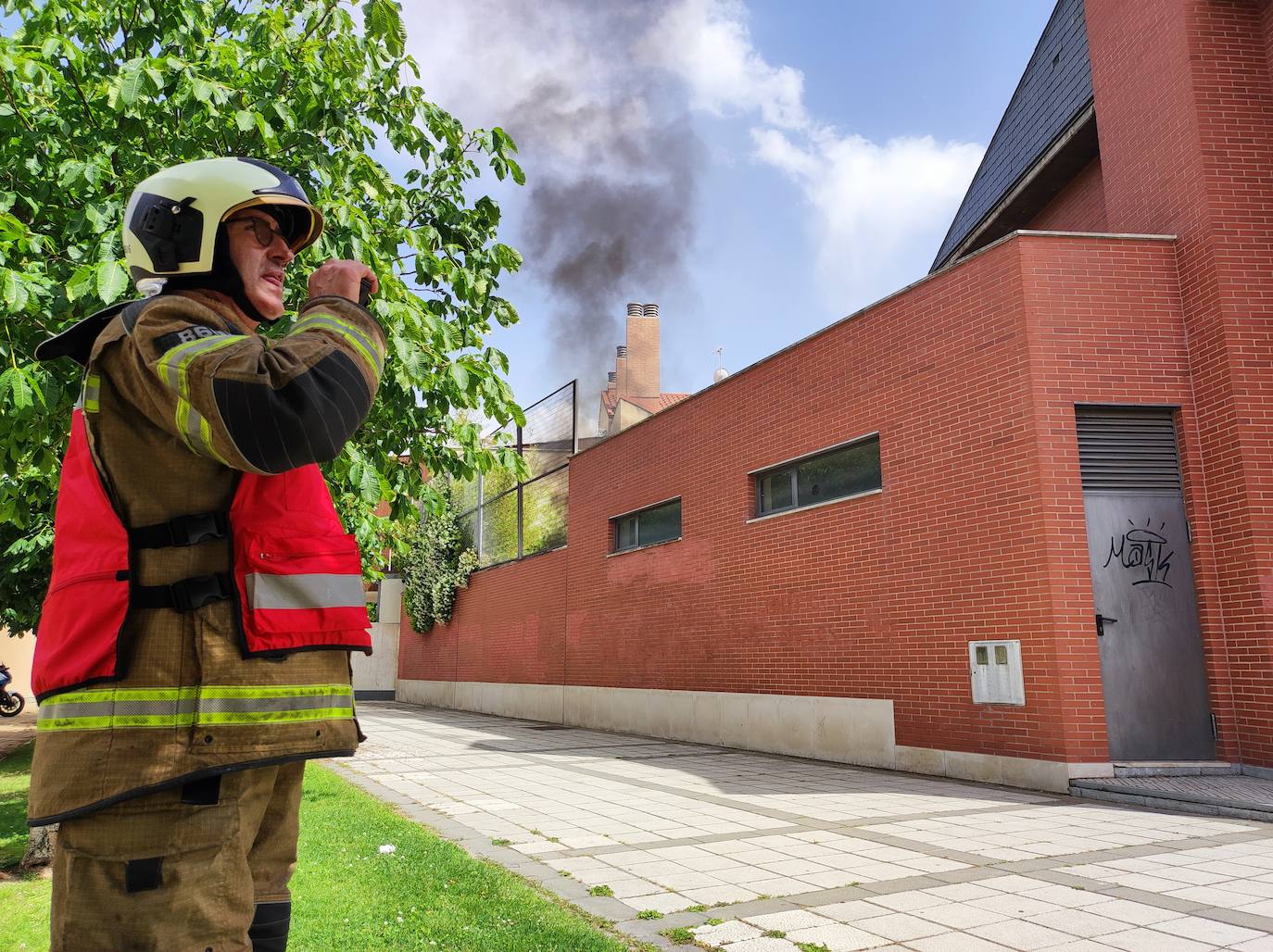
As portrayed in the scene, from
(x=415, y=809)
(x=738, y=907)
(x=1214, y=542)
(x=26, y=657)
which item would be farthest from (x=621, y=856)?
(x=26, y=657)

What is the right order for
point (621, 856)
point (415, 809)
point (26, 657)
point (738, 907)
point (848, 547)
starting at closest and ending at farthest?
point (738, 907) < point (621, 856) < point (415, 809) < point (848, 547) < point (26, 657)

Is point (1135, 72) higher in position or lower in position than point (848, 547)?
higher

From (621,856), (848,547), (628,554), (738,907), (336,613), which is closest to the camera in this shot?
(336,613)

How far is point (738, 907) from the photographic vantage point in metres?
4.14

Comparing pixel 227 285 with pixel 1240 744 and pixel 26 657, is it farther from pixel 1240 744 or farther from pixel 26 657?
pixel 26 657

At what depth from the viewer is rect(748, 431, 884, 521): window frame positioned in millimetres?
10023

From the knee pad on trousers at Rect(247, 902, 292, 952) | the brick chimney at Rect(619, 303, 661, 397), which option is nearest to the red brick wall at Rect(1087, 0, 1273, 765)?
the knee pad on trousers at Rect(247, 902, 292, 952)

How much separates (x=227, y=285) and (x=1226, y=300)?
891 centimetres

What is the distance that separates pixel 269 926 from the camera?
1671 mm

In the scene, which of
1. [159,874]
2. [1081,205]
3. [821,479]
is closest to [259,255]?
[159,874]

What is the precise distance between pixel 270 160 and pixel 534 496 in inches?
590

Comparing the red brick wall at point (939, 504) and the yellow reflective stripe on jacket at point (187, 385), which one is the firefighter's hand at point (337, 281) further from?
the red brick wall at point (939, 504)

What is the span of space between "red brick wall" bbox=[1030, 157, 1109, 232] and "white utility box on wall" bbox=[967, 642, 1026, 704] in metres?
5.36

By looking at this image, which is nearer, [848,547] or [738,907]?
[738,907]
